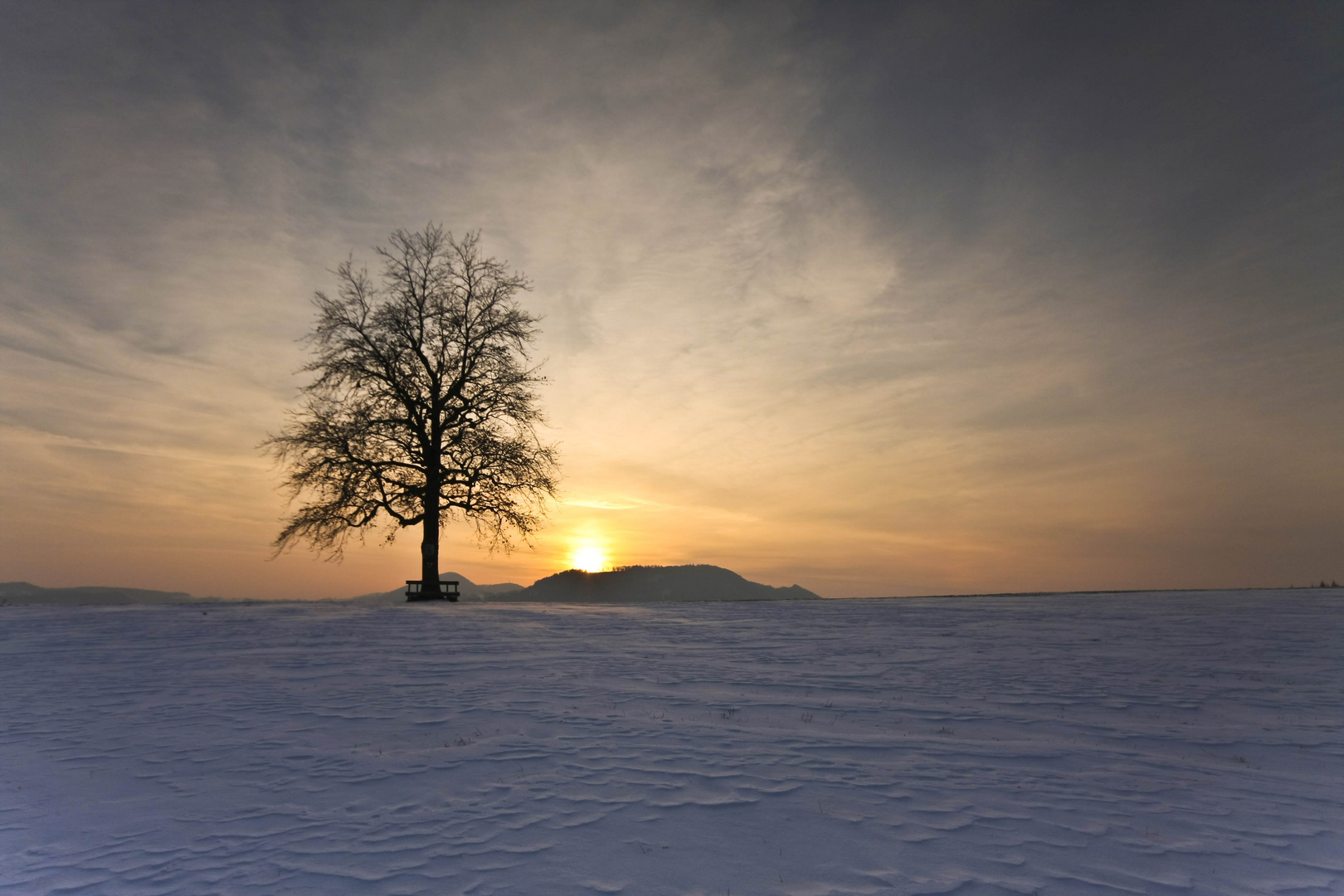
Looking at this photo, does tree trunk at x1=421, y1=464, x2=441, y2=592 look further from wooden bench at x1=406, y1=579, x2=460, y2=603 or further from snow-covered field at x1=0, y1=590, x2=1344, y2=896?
snow-covered field at x1=0, y1=590, x2=1344, y2=896

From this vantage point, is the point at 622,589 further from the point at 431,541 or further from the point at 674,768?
the point at 674,768

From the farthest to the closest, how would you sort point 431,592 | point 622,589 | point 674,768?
point 622,589 < point 431,592 < point 674,768

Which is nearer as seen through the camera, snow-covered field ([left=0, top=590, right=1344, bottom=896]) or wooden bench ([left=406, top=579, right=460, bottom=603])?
snow-covered field ([left=0, top=590, right=1344, bottom=896])

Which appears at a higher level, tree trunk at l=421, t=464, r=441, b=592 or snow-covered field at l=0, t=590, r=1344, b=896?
tree trunk at l=421, t=464, r=441, b=592

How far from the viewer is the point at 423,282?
25797mm

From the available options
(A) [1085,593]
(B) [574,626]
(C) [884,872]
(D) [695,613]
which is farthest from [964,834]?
(A) [1085,593]

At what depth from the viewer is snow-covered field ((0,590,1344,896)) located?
4.34m

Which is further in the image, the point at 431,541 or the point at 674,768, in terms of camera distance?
the point at 431,541

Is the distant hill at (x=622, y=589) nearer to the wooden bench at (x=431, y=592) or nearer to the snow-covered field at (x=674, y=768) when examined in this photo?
the wooden bench at (x=431, y=592)

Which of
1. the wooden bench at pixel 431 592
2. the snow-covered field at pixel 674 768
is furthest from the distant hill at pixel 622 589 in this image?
the snow-covered field at pixel 674 768

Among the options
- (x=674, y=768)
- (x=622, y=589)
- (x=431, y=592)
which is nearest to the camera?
(x=674, y=768)

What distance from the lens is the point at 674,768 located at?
19.6 ft

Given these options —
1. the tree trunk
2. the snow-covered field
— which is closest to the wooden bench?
the tree trunk

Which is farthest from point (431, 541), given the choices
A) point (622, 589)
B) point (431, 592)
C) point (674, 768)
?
point (674, 768)
